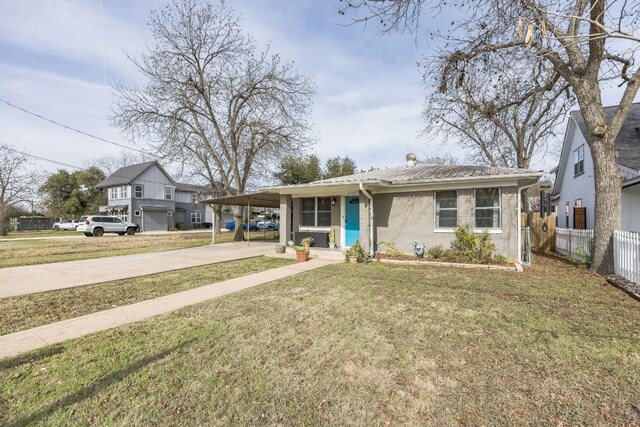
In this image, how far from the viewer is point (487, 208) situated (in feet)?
31.7

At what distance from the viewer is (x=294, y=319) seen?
4461mm

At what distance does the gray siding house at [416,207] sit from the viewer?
367 inches

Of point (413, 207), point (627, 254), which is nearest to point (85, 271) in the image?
point (413, 207)

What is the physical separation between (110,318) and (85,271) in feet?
16.5

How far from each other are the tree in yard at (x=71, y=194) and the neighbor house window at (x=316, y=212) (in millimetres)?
38655

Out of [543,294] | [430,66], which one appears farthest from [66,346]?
[430,66]

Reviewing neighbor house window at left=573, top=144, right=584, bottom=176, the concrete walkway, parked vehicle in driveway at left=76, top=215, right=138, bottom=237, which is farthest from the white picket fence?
parked vehicle in driveway at left=76, top=215, right=138, bottom=237

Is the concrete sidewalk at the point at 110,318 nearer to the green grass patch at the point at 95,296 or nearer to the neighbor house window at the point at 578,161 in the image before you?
the green grass patch at the point at 95,296

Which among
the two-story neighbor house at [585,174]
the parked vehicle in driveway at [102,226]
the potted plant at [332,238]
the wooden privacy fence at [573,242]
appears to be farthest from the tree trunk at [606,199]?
the parked vehicle in driveway at [102,226]

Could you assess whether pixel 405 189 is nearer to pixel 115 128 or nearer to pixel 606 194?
pixel 606 194

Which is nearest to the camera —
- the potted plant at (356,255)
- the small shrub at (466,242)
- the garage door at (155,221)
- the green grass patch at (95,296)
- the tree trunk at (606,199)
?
the green grass patch at (95,296)

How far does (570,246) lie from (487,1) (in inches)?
364

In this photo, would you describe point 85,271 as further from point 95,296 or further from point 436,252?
point 436,252

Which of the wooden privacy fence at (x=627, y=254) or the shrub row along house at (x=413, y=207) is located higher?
the shrub row along house at (x=413, y=207)
